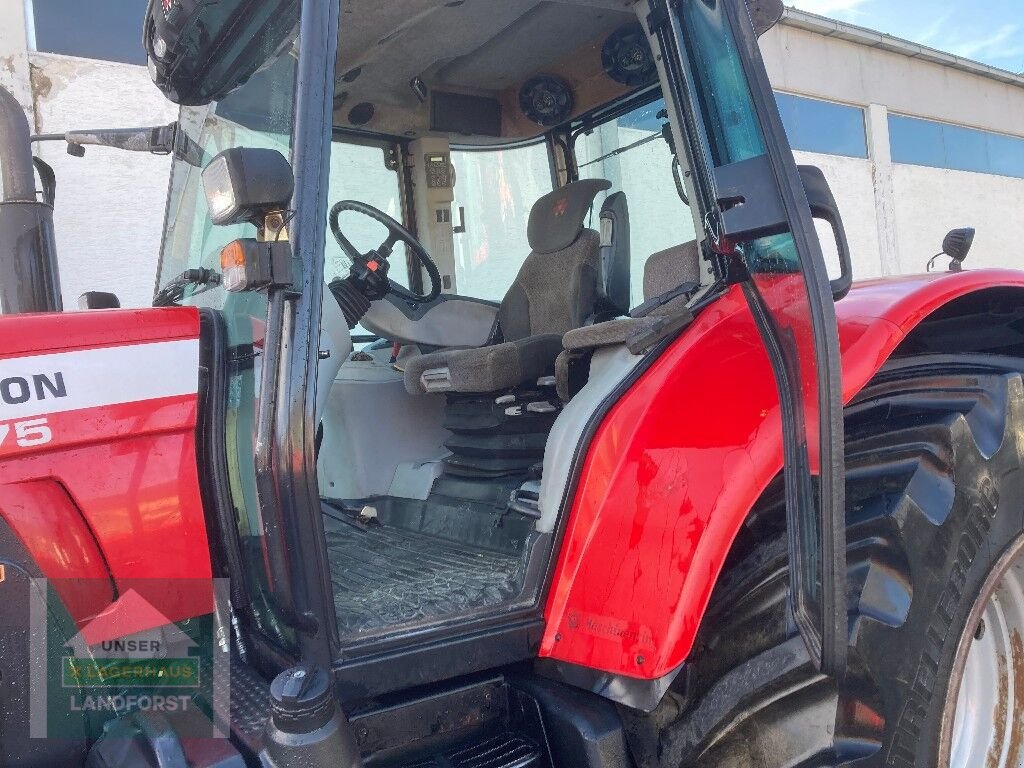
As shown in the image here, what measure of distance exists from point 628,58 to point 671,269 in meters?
0.78

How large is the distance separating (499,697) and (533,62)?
80.1 inches

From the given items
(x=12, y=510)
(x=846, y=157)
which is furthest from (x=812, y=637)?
(x=846, y=157)

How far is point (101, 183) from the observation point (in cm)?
571

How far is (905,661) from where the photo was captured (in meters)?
1.48

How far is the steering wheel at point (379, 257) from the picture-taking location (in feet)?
9.11

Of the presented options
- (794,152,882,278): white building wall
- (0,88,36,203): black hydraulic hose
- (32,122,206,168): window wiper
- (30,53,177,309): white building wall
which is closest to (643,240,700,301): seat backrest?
(32,122,206,168): window wiper

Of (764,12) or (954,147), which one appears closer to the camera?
(764,12)

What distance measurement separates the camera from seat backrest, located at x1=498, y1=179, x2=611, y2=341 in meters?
2.70

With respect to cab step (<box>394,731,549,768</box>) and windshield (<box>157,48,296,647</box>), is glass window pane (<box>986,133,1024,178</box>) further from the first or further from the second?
cab step (<box>394,731,549,768</box>)

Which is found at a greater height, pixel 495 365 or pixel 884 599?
pixel 495 365

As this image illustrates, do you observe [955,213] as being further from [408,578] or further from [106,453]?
[106,453]

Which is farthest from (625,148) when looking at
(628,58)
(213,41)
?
(213,41)

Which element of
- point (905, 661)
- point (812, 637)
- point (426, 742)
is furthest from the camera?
point (426, 742)

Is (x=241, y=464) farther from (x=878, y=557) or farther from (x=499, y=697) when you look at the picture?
(x=878, y=557)
